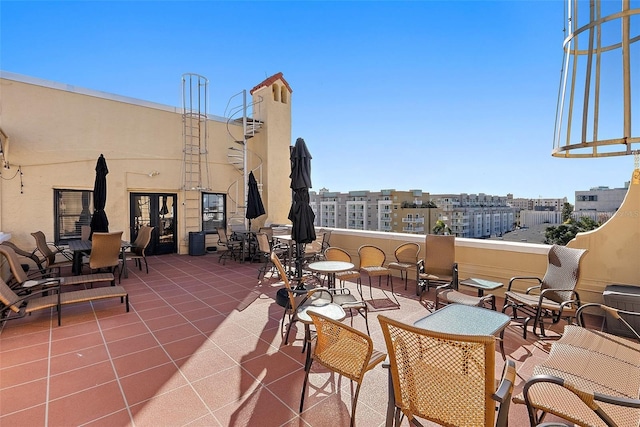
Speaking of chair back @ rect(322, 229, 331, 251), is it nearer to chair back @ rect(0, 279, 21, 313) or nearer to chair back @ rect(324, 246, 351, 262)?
chair back @ rect(324, 246, 351, 262)

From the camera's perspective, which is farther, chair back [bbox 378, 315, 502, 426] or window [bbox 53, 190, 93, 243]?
window [bbox 53, 190, 93, 243]

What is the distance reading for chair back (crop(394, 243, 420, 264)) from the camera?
571cm

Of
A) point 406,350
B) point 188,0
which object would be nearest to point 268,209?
point 188,0

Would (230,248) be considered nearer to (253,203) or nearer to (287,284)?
(253,203)

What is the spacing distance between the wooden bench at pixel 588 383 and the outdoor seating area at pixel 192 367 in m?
0.28

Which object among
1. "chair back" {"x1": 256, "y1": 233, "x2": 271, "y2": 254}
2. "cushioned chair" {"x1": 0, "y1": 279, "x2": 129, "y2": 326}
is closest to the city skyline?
"chair back" {"x1": 256, "y1": 233, "x2": 271, "y2": 254}

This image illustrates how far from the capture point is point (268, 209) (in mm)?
10711

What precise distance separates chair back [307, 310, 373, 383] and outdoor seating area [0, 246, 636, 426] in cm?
4

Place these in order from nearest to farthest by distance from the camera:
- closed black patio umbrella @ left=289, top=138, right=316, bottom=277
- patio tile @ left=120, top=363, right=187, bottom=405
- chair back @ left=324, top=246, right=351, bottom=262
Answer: patio tile @ left=120, top=363, right=187, bottom=405 → closed black patio umbrella @ left=289, top=138, right=316, bottom=277 → chair back @ left=324, top=246, right=351, bottom=262

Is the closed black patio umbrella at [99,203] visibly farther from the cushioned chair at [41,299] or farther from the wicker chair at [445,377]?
the wicker chair at [445,377]

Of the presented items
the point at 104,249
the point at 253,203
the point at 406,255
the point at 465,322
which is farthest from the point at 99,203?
the point at 465,322

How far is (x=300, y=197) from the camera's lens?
511 centimetres

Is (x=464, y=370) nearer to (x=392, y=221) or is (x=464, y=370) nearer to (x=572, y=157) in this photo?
(x=572, y=157)

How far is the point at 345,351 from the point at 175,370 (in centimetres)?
184
